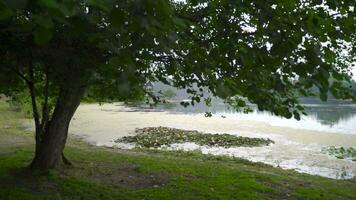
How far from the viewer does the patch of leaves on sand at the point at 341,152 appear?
15.1 meters

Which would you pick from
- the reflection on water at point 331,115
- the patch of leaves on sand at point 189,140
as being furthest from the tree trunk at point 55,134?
the reflection on water at point 331,115

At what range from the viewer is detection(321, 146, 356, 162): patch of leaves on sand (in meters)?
15.1

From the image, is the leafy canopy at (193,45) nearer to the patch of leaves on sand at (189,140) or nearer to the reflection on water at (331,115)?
the patch of leaves on sand at (189,140)

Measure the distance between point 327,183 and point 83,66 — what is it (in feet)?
22.7

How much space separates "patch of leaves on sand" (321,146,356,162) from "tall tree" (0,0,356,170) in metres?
11.2

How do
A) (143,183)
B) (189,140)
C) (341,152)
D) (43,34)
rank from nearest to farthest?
(43,34) → (143,183) → (341,152) → (189,140)

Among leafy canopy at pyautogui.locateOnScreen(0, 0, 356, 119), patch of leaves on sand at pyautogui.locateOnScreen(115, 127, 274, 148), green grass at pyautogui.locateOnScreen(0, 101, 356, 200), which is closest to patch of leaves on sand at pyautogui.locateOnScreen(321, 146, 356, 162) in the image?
patch of leaves on sand at pyautogui.locateOnScreen(115, 127, 274, 148)

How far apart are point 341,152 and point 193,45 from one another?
13.7 meters

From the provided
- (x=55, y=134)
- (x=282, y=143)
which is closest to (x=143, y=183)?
(x=55, y=134)

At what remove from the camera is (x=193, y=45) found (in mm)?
4246

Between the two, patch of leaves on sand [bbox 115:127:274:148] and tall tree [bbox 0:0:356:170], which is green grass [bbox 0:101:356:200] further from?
patch of leaves on sand [bbox 115:127:274:148]

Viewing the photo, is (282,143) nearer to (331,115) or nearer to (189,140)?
(189,140)

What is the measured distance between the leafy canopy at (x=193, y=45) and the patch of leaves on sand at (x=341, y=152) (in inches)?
448

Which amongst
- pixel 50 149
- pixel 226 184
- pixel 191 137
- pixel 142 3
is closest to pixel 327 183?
pixel 226 184
